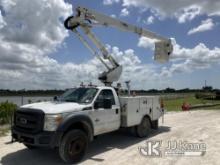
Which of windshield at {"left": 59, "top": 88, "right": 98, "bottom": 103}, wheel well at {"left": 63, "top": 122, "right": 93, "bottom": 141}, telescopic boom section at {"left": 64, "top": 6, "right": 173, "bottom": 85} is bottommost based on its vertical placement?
wheel well at {"left": 63, "top": 122, "right": 93, "bottom": 141}

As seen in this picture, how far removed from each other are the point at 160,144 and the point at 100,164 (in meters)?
3.12

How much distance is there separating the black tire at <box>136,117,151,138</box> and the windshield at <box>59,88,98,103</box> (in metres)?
2.82

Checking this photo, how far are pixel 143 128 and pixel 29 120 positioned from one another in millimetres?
5053

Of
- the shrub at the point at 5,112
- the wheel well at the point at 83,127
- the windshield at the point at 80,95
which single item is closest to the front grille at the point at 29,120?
the wheel well at the point at 83,127

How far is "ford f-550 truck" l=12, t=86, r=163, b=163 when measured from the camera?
24.3 feet

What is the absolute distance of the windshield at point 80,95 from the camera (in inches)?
352

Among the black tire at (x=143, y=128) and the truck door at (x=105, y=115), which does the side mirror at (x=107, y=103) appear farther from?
the black tire at (x=143, y=128)

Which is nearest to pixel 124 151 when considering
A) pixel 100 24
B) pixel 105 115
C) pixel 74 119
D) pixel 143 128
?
pixel 105 115

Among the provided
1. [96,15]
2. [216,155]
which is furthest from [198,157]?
[96,15]

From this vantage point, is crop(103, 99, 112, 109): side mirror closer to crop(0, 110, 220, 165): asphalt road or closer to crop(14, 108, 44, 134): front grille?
crop(0, 110, 220, 165): asphalt road

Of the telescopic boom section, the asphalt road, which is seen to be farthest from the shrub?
the telescopic boom section

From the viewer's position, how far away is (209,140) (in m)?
10.4

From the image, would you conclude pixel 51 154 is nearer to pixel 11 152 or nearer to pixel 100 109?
pixel 11 152

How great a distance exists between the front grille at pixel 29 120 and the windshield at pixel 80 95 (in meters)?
1.57
